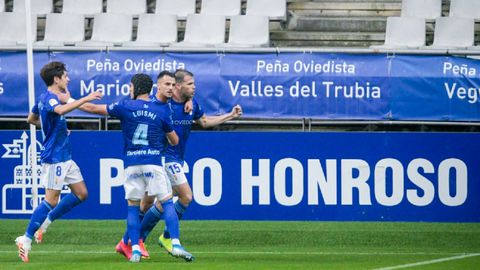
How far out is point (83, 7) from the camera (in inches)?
924

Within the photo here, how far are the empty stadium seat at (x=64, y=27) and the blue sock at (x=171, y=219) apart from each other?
9820mm

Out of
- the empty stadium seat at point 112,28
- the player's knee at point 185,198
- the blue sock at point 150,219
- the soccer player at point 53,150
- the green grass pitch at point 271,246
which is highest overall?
the empty stadium seat at point 112,28

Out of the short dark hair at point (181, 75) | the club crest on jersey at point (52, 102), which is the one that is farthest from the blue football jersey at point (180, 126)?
the club crest on jersey at point (52, 102)

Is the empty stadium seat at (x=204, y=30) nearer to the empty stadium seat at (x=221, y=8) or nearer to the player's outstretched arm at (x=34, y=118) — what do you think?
the empty stadium seat at (x=221, y=8)

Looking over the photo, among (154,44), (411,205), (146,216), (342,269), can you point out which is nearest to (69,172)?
(146,216)

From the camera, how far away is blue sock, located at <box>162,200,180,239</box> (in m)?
13.1

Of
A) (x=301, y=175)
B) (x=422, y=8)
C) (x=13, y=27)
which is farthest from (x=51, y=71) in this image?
(x=422, y=8)

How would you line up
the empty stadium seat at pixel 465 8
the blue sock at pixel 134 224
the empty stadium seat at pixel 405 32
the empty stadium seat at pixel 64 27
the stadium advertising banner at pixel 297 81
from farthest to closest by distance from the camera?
1. the empty stadium seat at pixel 64 27
2. the empty stadium seat at pixel 465 8
3. the empty stadium seat at pixel 405 32
4. the stadium advertising banner at pixel 297 81
5. the blue sock at pixel 134 224

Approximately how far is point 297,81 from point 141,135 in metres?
6.48

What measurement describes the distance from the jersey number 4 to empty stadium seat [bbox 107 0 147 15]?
414 inches

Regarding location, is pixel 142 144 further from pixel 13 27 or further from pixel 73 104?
pixel 13 27

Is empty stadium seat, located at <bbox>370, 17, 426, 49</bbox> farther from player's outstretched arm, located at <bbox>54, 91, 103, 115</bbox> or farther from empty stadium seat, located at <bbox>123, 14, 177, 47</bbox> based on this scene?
player's outstretched arm, located at <bbox>54, 91, 103, 115</bbox>

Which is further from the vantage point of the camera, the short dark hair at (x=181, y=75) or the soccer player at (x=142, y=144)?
the short dark hair at (x=181, y=75)

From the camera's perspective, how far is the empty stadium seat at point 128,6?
23469mm
